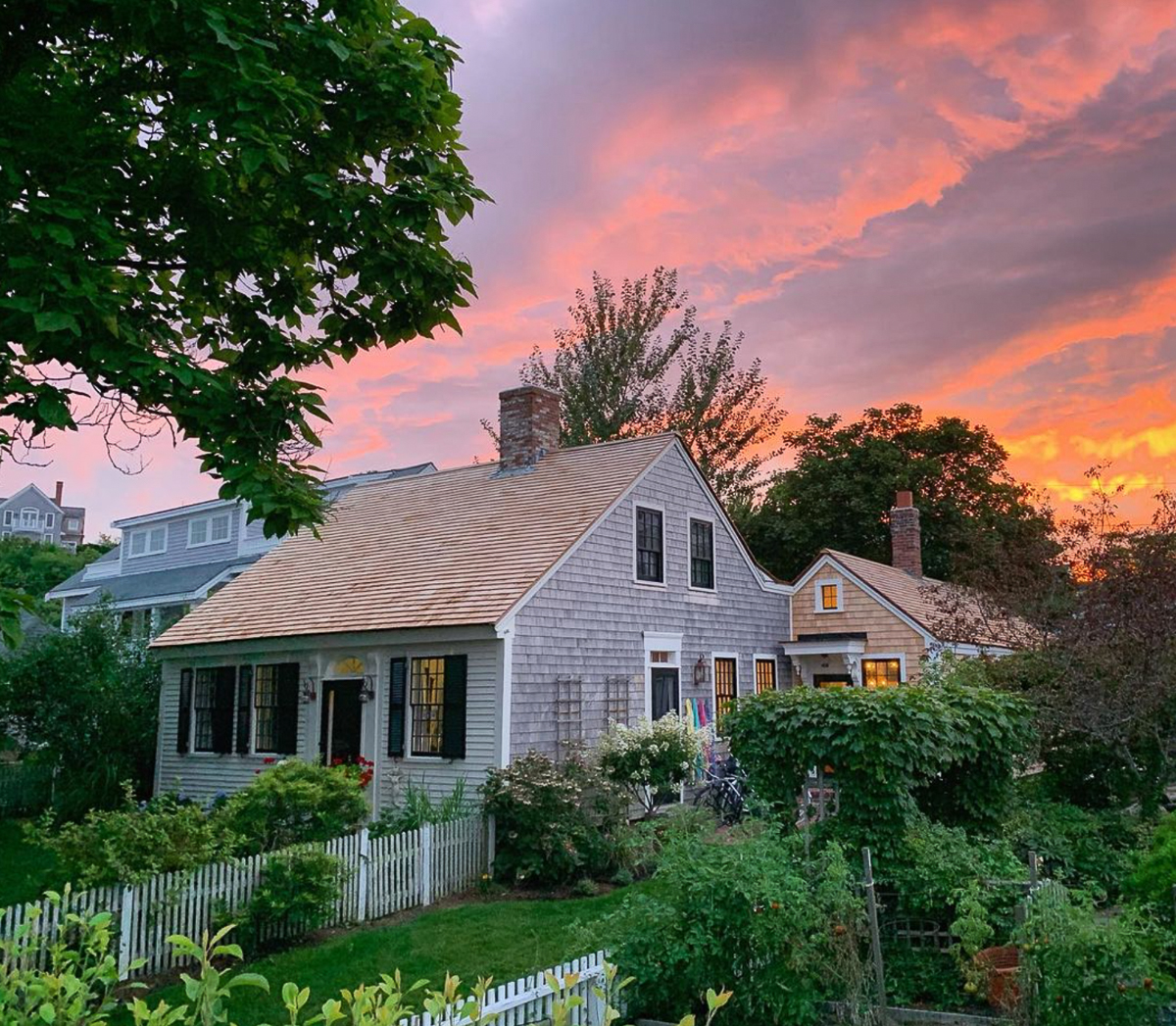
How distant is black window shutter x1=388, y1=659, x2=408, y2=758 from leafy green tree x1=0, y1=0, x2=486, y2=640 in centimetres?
828

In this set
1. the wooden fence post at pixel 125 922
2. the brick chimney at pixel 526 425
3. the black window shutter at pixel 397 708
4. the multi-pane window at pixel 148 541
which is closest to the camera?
the wooden fence post at pixel 125 922

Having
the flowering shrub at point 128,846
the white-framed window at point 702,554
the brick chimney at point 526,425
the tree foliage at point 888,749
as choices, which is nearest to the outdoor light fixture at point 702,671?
the white-framed window at point 702,554

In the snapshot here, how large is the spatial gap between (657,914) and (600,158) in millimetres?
10856

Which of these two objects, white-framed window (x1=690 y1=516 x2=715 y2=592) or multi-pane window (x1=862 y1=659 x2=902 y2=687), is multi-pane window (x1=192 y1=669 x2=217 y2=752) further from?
multi-pane window (x1=862 y1=659 x2=902 y2=687)

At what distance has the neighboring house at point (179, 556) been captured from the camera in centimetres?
2923

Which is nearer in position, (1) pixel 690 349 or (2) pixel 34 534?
(1) pixel 690 349

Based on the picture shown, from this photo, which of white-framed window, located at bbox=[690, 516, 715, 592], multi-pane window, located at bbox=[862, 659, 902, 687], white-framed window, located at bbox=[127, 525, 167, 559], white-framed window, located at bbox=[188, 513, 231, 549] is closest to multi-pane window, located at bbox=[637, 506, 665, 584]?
white-framed window, located at bbox=[690, 516, 715, 592]

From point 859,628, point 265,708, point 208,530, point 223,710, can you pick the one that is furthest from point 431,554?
point 208,530

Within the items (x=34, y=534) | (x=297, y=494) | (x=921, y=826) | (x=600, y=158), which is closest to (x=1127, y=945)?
(x=921, y=826)

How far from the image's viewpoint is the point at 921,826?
903 centimetres

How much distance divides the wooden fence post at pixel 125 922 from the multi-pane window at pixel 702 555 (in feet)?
39.9

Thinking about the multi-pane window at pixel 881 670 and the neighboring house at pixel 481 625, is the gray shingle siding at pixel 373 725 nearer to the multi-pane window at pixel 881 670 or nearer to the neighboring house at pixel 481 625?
the neighboring house at pixel 481 625

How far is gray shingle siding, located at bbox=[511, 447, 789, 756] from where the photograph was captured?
49.6ft

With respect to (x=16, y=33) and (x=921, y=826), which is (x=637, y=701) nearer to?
(x=921, y=826)
